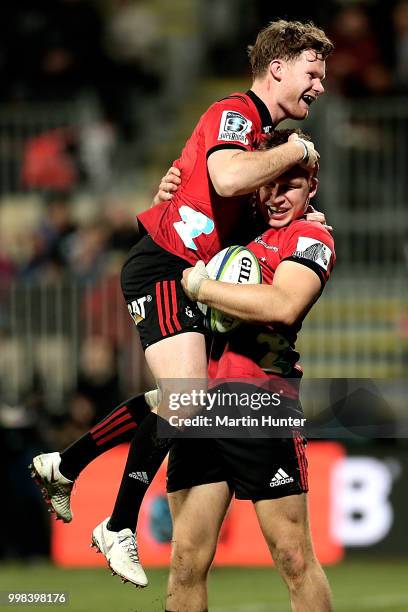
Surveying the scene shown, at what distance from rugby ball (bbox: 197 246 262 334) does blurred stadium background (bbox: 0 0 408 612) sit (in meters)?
3.91

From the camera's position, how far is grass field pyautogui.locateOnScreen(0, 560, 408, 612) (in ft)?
32.6

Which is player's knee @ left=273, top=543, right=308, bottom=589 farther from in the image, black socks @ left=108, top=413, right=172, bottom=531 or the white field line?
the white field line

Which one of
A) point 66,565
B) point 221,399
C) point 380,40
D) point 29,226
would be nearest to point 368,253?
point 380,40

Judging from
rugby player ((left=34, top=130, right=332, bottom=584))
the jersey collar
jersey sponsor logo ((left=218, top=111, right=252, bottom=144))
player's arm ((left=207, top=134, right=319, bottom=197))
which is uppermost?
the jersey collar

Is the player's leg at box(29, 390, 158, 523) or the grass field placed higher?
the player's leg at box(29, 390, 158, 523)

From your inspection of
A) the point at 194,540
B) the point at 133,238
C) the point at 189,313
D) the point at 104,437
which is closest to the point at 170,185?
the point at 189,313

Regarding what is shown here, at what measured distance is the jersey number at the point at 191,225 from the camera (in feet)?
21.7

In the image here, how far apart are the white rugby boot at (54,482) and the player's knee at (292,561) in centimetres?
119

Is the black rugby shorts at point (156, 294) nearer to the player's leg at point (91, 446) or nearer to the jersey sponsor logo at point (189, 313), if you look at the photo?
the jersey sponsor logo at point (189, 313)

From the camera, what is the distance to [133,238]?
45.2ft

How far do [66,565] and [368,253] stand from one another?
4.34 m

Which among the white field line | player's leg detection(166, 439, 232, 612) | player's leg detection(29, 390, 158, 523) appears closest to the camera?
player's leg detection(166, 439, 232, 612)

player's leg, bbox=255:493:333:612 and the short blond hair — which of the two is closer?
player's leg, bbox=255:493:333:612

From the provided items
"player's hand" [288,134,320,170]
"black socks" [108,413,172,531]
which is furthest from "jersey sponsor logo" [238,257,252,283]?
"black socks" [108,413,172,531]
